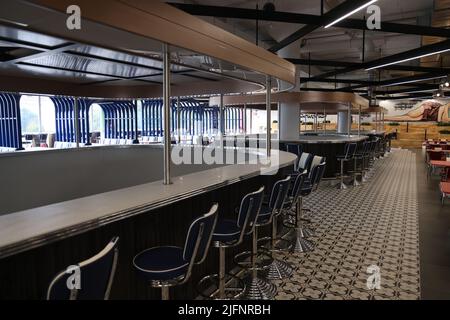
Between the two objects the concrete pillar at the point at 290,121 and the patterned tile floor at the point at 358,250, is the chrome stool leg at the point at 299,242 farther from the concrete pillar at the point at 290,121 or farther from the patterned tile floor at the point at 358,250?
the concrete pillar at the point at 290,121

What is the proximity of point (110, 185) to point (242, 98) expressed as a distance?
4.17m

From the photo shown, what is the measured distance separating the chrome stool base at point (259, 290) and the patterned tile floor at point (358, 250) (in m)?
0.09

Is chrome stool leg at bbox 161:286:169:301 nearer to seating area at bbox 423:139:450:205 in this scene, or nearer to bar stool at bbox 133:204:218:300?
bar stool at bbox 133:204:218:300

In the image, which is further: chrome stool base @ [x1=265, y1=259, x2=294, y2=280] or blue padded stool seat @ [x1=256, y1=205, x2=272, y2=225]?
chrome stool base @ [x1=265, y1=259, x2=294, y2=280]

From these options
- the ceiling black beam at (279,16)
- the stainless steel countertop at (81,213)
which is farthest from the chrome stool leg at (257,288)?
the ceiling black beam at (279,16)

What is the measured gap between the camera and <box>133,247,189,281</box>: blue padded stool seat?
1.88m

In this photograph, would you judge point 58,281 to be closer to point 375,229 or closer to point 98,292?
point 98,292

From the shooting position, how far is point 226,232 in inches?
102

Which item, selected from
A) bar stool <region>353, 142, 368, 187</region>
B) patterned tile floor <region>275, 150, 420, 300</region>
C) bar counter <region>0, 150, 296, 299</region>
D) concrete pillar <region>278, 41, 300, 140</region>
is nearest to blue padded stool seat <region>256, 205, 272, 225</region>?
bar counter <region>0, 150, 296, 299</region>

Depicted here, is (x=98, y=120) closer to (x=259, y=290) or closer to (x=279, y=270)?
(x=279, y=270)

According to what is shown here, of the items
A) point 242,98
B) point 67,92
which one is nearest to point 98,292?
point 67,92

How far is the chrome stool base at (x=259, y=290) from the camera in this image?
295 centimetres

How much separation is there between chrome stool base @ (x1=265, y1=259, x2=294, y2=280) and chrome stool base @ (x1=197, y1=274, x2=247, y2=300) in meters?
0.37
